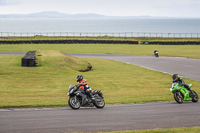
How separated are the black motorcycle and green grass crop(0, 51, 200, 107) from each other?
60.9 inches

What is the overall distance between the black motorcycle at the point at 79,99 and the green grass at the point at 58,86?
155cm

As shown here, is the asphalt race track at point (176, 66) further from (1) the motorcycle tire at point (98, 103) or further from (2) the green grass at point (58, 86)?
(1) the motorcycle tire at point (98, 103)

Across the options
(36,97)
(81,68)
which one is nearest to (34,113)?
(36,97)

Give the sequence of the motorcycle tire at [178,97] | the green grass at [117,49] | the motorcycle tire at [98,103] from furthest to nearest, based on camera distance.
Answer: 1. the green grass at [117,49]
2. the motorcycle tire at [178,97]
3. the motorcycle tire at [98,103]

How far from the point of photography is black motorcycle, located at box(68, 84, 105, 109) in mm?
14359

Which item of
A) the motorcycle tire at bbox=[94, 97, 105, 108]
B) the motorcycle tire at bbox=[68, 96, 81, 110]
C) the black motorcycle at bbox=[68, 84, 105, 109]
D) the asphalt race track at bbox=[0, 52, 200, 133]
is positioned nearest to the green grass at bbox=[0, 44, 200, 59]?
the asphalt race track at bbox=[0, 52, 200, 133]

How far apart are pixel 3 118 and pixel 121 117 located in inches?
186

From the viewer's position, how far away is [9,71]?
2961 cm

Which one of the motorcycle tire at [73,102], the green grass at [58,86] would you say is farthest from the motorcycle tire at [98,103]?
the green grass at [58,86]

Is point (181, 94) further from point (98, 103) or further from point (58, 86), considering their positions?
point (58, 86)

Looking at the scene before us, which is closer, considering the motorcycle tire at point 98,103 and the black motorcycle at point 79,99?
the black motorcycle at point 79,99

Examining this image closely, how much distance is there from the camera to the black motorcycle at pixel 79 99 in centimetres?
1436

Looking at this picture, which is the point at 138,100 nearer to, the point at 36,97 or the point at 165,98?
the point at 165,98

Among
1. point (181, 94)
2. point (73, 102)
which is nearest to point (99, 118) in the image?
point (73, 102)
